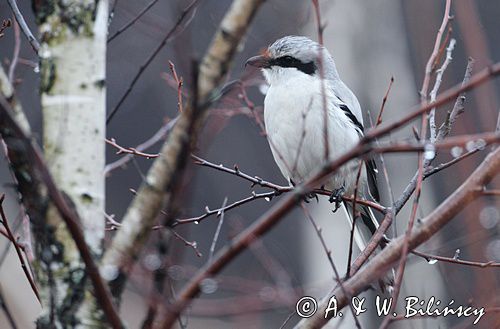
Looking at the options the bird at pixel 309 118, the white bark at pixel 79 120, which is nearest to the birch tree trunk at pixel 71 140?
the white bark at pixel 79 120

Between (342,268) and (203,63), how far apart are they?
432cm

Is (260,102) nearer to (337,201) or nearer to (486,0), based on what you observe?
(486,0)

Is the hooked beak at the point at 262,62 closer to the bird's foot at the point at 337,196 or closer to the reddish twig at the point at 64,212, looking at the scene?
the bird's foot at the point at 337,196

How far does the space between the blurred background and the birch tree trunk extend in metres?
0.10

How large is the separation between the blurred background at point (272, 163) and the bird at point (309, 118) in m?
0.15

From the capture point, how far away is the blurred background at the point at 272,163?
86.8 inches

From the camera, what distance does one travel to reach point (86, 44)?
1.48 meters

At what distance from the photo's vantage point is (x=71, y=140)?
4.68 feet

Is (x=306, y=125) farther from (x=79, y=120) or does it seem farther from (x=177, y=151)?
(x=177, y=151)

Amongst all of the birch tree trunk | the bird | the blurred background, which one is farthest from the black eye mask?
the birch tree trunk

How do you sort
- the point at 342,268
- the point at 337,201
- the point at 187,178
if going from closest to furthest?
the point at 187,178
the point at 337,201
the point at 342,268

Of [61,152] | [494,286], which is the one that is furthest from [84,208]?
[494,286]

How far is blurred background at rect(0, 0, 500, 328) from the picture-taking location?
2.21 metres

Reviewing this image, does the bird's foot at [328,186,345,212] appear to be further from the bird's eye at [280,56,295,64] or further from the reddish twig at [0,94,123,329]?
the reddish twig at [0,94,123,329]
